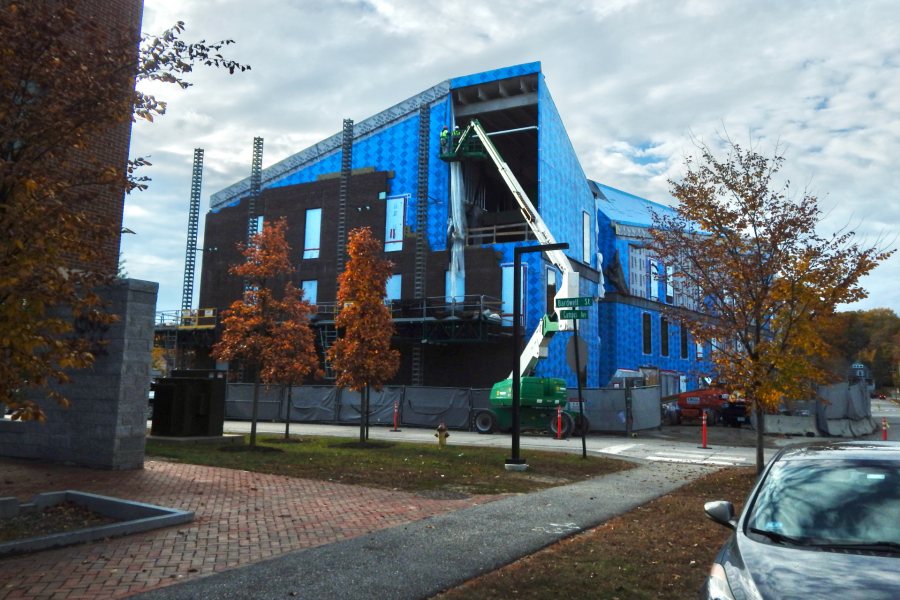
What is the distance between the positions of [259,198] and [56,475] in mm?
36527

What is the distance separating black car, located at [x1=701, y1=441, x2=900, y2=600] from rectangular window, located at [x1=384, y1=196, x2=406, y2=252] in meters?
35.1

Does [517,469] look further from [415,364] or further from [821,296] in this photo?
[415,364]

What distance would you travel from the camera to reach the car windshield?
3900 mm

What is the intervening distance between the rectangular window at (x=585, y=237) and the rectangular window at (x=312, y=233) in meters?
16.6

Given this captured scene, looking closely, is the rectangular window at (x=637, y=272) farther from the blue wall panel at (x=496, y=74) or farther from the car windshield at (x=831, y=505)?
the car windshield at (x=831, y=505)

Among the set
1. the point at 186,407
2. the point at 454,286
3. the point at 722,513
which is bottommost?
the point at 722,513

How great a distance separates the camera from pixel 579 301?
15.1 meters

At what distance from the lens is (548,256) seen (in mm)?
31859

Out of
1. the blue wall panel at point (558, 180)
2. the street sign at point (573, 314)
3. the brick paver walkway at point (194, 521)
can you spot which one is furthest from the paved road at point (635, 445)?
the blue wall panel at point (558, 180)

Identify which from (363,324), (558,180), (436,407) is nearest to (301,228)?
(558,180)

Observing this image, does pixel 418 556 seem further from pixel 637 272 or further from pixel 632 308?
pixel 637 272

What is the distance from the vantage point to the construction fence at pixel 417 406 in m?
25.2

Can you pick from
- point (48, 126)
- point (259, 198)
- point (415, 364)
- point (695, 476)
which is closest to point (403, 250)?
point (415, 364)

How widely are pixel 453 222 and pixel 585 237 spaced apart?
10.2 m
